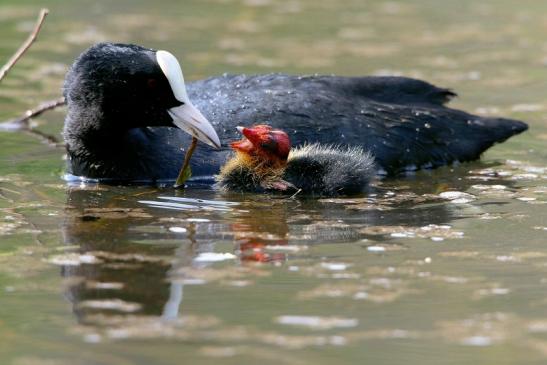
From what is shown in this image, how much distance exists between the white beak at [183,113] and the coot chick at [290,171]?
162 mm

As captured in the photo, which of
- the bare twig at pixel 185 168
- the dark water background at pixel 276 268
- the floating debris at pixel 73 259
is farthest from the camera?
the bare twig at pixel 185 168

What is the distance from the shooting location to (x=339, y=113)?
7.29 meters

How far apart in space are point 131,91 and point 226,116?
0.67 meters

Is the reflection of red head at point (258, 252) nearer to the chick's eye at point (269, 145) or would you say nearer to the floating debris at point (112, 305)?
the floating debris at point (112, 305)

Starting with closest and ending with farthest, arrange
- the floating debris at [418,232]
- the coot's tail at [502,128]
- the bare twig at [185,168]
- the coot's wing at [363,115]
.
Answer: the floating debris at [418,232], the bare twig at [185,168], the coot's wing at [363,115], the coot's tail at [502,128]

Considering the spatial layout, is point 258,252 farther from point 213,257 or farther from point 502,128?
point 502,128

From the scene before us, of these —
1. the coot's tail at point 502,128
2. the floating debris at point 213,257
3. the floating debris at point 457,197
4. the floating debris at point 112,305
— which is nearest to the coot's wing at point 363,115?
the coot's tail at point 502,128

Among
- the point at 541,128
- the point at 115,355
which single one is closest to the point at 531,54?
the point at 541,128

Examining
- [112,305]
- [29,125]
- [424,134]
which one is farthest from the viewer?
[29,125]

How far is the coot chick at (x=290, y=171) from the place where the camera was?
652 centimetres

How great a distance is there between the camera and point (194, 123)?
652 centimetres

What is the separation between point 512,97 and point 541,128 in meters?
1.08

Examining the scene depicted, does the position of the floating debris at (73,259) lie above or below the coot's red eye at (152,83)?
below

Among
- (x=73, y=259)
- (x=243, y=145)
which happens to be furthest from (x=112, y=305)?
(x=243, y=145)
